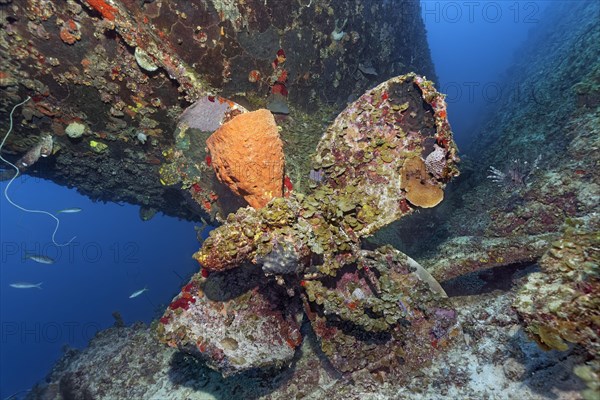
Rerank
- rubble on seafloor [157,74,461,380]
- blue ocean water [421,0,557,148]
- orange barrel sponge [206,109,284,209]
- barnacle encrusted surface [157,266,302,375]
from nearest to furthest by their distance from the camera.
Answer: rubble on seafloor [157,74,461,380] → barnacle encrusted surface [157,266,302,375] → orange barrel sponge [206,109,284,209] → blue ocean water [421,0,557,148]

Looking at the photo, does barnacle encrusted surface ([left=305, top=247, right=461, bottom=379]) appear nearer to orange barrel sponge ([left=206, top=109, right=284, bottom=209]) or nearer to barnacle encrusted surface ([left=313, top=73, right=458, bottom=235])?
barnacle encrusted surface ([left=313, top=73, right=458, bottom=235])

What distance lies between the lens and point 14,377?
121 feet

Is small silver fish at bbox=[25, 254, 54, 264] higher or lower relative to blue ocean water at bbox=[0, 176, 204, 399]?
lower

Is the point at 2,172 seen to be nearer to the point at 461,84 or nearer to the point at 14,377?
the point at 461,84

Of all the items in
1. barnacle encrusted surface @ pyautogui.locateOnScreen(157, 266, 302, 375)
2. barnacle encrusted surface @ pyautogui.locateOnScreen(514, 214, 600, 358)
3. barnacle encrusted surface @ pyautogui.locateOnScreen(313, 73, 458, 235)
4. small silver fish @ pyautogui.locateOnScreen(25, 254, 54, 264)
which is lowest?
barnacle encrusted surface @ pyautogui.locateOnScreen(514, 214, 600, 358)

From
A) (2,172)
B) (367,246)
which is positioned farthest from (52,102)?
(367,246)

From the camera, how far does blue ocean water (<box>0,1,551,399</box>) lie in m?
32.8

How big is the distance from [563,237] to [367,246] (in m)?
2.14

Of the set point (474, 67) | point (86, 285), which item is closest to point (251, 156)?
point (474, 67)

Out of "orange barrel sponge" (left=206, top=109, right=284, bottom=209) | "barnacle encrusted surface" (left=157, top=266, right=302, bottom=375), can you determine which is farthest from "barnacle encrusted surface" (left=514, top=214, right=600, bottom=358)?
"orange barrel sponge" (left=206, top=109, right=284, bottom=209)

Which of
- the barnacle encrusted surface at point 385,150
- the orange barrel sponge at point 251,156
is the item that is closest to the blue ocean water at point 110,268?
the barnacle encrusted surface at point 385,150

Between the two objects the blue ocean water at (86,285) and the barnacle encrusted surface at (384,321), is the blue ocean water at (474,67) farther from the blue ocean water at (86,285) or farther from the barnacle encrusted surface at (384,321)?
the blue ocean water at (86,285)

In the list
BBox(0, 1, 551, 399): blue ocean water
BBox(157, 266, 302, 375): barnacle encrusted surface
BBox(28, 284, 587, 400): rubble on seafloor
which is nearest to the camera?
BBox(28, 284, 587, 400): rubble on seafloor

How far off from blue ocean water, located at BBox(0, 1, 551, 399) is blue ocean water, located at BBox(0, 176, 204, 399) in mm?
159
